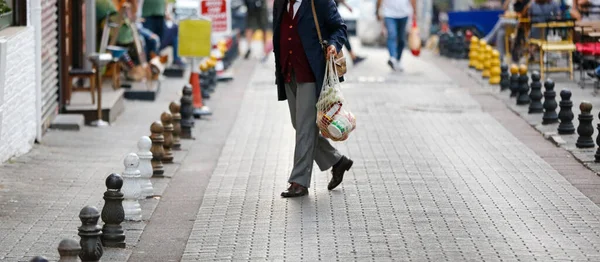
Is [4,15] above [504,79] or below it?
Answer: above

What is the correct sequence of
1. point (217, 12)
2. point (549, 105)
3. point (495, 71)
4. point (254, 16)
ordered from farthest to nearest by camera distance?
1. point (254, 16)
2. point (495, 71)
3. point (217, 12)
4. point (549, 105)

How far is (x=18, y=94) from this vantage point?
1364cm

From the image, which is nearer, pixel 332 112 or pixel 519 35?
pixel 332 112

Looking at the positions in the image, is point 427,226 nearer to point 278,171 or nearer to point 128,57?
point 278,171

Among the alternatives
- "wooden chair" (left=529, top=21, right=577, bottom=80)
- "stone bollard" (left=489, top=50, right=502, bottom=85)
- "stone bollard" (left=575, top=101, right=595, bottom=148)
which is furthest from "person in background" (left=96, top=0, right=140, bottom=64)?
"stone bollard" (left=575, top=101, right=595, bottom=148)

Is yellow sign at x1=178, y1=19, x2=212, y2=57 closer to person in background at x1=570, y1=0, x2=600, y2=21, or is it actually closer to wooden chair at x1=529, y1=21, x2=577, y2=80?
wooden chair at x1=529, y1=21, x2=577, y2=80

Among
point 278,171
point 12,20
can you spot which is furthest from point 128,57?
point 278,171

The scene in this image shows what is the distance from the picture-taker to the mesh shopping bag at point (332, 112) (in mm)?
10703

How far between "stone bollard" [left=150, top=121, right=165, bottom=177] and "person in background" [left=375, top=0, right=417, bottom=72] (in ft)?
38.9

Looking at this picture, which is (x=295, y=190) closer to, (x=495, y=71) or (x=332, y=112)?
(x=332, y=112)

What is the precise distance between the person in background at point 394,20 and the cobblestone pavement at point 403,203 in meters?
7.26

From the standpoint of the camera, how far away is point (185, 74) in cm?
2466

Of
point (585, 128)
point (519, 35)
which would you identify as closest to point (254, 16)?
point (519, 35)

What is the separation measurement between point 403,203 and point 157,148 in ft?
9.66
